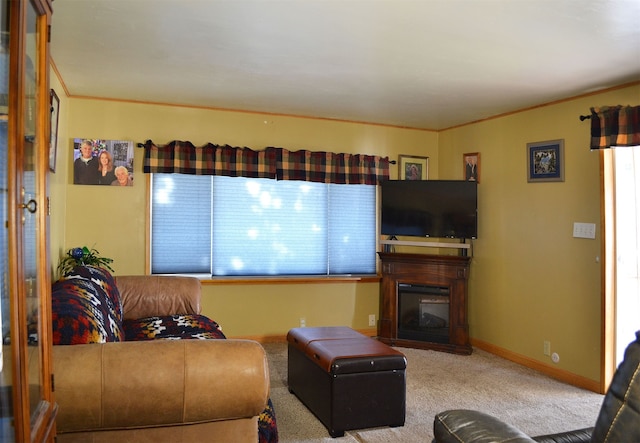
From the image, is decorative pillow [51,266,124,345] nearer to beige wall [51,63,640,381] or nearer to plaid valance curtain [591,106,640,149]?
beige wall [51,63,640,381]

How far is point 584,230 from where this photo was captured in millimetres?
4164

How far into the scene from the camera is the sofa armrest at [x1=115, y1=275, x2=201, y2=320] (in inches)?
161

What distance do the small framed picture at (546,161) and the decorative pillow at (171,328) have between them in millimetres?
3105

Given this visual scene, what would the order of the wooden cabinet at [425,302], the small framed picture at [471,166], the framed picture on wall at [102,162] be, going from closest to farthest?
the framed picture on wall at [102,162] < the wooden cabinet at [425,302] < the small framed picture at [471,166]

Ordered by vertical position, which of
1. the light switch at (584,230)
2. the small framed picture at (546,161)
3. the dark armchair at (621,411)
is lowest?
the dark armchair at (621,411)

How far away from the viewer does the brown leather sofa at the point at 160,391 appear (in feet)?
6.25

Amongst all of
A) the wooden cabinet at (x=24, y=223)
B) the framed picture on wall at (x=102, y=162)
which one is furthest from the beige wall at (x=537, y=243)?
the wooden cabinet at (x=24, y=223)

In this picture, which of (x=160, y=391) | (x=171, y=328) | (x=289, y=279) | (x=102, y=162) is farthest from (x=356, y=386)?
(x=102, y=162)

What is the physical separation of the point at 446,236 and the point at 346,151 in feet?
4.68

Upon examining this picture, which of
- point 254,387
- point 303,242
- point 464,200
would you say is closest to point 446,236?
point 464,200

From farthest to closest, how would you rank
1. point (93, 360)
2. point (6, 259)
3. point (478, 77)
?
point (478, 77) → point (93, 360) → point (6, 259)

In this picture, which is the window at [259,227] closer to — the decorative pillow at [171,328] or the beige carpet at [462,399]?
the beige carpet at [462,399]

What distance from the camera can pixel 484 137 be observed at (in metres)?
5.33

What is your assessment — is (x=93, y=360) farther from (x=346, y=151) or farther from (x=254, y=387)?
(x=346, y=151)
